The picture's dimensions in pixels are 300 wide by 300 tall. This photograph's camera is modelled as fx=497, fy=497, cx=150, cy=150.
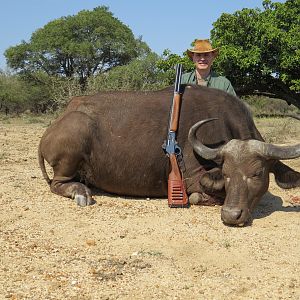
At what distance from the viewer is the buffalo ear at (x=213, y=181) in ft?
20.5

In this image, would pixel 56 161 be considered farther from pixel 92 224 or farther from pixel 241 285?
pixel 241 285

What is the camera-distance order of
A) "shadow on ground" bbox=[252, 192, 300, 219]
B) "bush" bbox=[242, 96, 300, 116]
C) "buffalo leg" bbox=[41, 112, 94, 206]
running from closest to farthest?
1. "shadow on ground" bbox=[252, 192, 300, 219]
2. "buffalo leg" bbox=[41, 112, 94, 206]
3. "bush" bbox=[242, 96, 300, 116]

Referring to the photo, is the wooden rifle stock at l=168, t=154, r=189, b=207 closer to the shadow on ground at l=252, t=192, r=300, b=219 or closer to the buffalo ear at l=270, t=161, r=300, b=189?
the shadow on ground at l=252, t=192, r=300, b=219

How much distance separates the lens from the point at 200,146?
20.5 feet

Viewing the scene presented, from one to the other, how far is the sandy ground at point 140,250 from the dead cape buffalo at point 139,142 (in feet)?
0.85

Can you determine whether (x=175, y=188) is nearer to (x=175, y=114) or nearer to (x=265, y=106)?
(x=175, y=114)

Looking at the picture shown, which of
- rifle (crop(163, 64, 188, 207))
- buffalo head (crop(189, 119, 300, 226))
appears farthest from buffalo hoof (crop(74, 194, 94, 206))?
buffalo head (crop(189, 119, 300, 226))

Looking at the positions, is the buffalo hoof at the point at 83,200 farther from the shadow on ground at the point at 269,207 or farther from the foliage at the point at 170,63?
the foliage at the point at 170,63

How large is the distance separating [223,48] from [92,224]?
13.6m

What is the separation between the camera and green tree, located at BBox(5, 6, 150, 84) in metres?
35.2

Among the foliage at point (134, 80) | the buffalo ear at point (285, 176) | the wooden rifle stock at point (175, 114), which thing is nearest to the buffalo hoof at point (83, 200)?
the wooden rifle stock at point (175, 114)

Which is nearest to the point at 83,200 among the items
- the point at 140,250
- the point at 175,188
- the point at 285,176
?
the point at 175,188

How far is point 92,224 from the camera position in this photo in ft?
18.2

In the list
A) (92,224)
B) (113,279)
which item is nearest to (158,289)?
(113,279)
